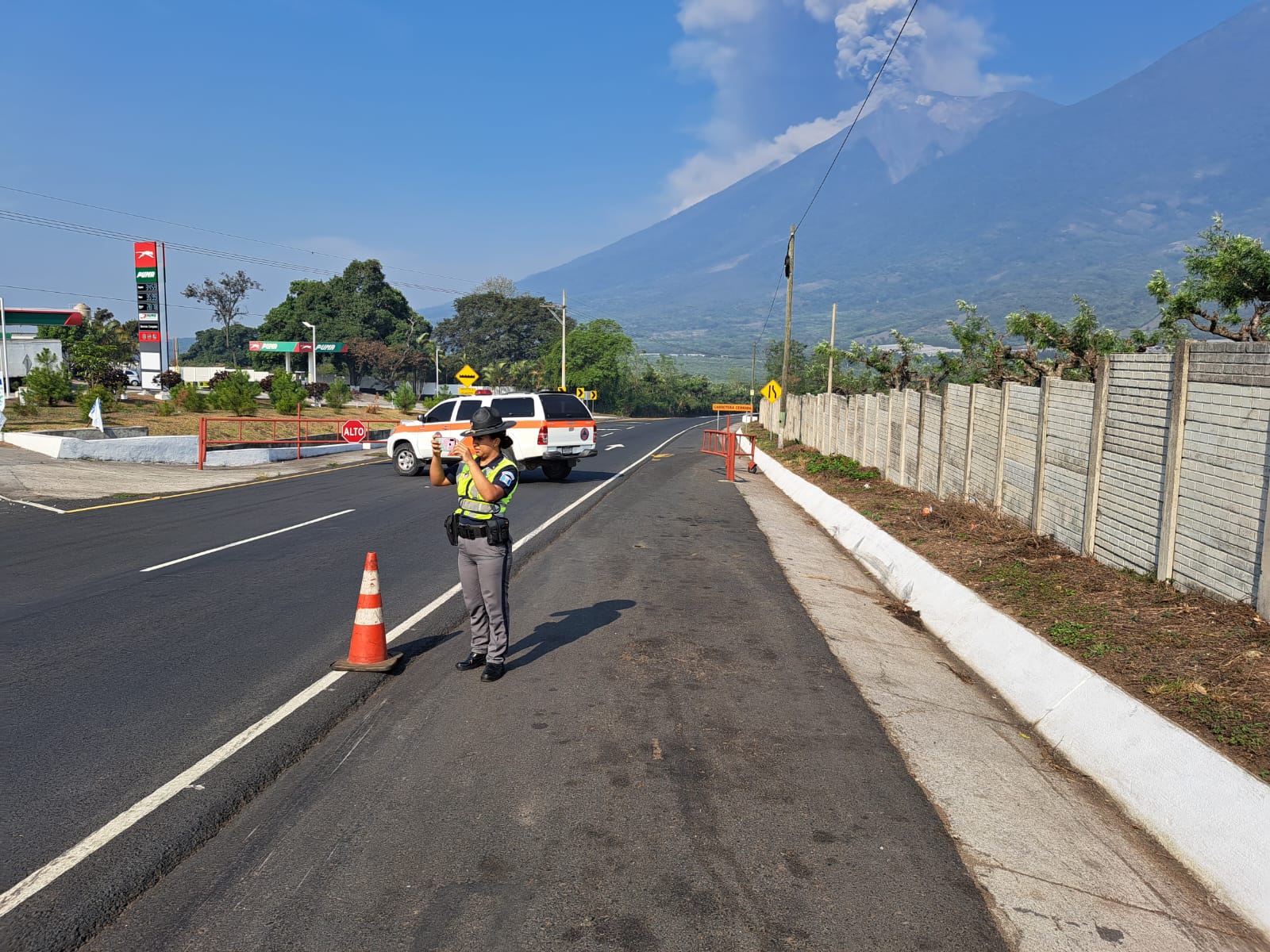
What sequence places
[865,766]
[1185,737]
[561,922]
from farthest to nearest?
[865,766], [1185,737], [561,922]

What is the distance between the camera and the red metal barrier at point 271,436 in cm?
2509

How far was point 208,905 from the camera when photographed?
3.53 metres

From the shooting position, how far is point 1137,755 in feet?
16.4

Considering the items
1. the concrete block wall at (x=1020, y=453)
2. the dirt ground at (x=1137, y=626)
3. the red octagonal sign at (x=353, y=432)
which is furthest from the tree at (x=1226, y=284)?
the red octagonal sign at (x=353, y=432)

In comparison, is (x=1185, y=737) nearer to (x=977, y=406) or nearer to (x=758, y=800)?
(x=758, y=800)

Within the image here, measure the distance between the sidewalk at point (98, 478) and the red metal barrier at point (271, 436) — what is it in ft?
4.22

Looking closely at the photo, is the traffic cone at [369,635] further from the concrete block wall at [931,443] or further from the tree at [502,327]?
the tree at [502,327]

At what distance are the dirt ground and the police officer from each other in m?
4.20

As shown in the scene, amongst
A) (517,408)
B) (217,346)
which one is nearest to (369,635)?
(517,408)

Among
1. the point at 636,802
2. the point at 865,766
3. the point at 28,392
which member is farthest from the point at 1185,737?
the point at 28,392

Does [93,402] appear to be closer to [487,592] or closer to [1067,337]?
[487,592]

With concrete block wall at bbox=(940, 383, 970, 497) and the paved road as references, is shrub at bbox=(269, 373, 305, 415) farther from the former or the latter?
the paved road

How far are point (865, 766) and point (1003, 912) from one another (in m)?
1.43

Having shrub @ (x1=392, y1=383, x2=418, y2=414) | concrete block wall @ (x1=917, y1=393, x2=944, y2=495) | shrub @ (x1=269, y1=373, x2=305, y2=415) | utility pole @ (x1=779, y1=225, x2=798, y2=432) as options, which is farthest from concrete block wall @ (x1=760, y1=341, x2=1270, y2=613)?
shrub @ (x1=392, y1=383, x2=418, y2=414)
